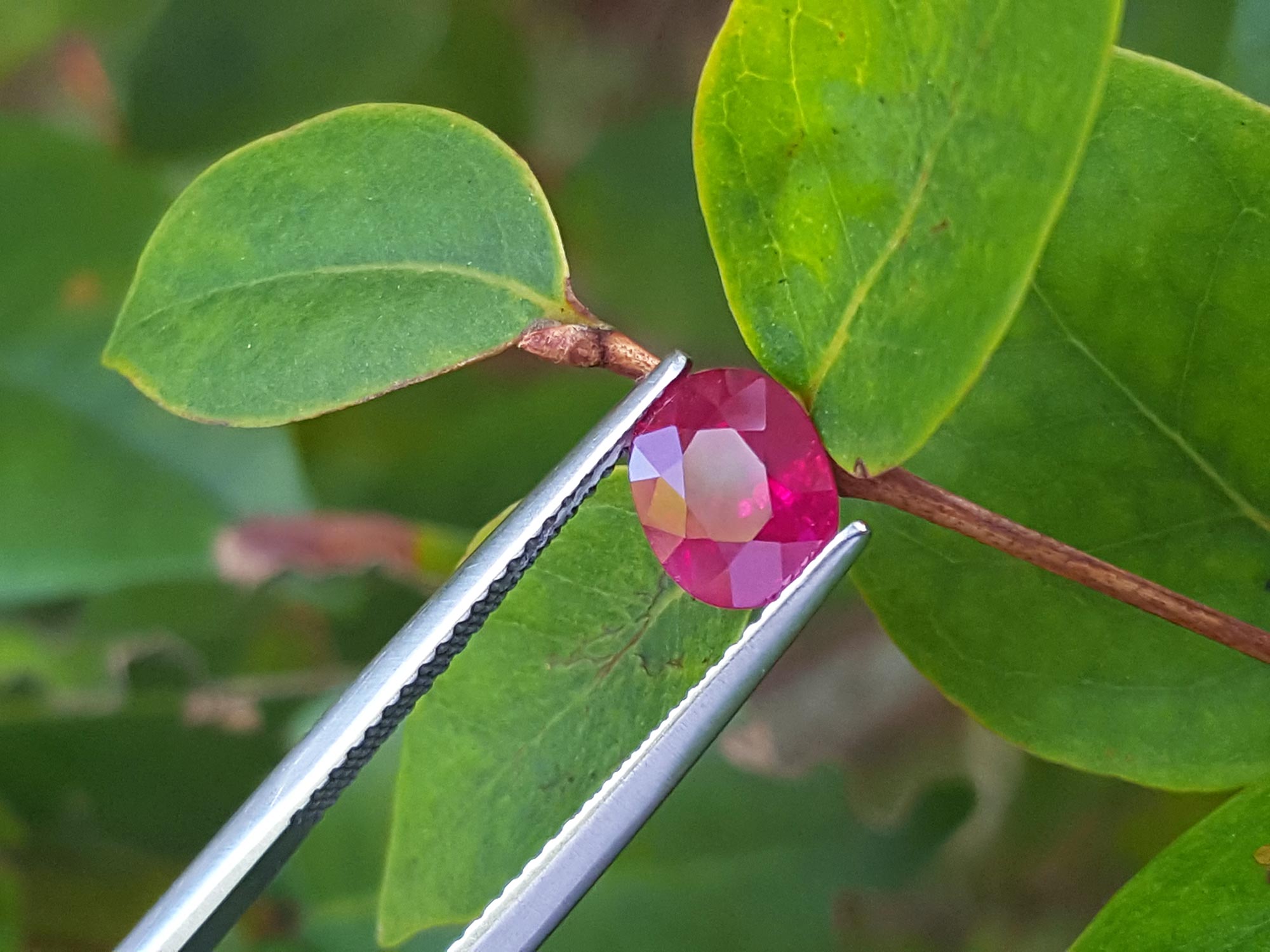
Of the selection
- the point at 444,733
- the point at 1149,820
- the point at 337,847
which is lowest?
the point at 337,847

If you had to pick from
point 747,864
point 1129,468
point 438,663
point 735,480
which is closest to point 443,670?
point 438,663

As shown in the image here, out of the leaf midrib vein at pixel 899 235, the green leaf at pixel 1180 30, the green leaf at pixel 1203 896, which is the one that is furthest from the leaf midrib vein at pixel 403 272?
the green leaf at pixel 1180 30

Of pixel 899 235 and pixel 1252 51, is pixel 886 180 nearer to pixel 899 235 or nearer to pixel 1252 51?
pixel 899 235

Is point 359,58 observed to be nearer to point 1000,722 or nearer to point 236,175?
point 236,175

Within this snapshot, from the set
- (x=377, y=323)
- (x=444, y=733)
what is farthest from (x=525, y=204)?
(x=444, y=733)

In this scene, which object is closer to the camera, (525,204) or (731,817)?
(525,204)
